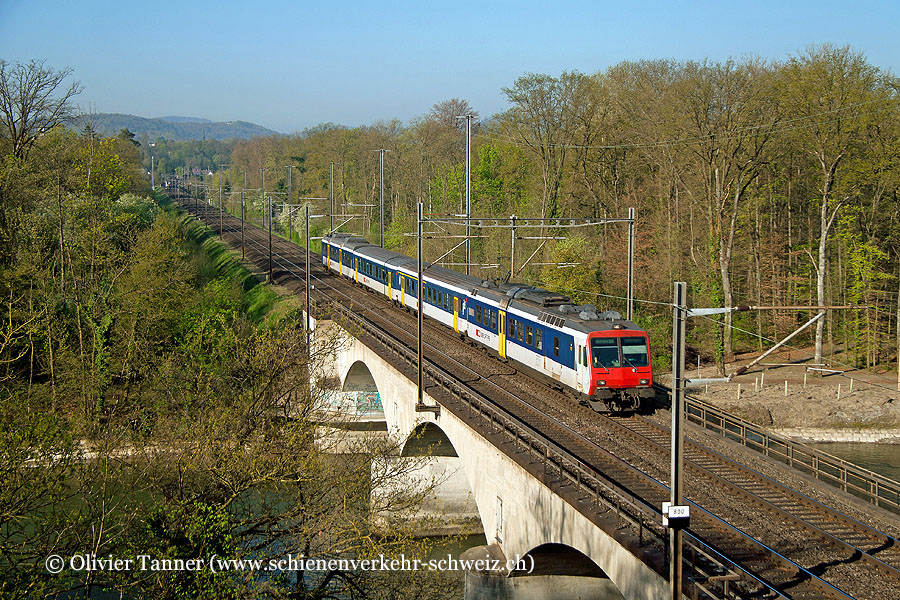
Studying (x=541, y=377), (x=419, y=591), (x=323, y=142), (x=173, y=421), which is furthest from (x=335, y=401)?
(x=323, y=142)

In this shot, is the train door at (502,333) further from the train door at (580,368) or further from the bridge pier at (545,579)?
the bridge pier at (545,579)

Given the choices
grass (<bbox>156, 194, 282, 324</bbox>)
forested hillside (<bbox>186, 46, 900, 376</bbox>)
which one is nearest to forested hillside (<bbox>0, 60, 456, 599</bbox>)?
grass (<bbox>156, 194, 282, 324</bbox>)

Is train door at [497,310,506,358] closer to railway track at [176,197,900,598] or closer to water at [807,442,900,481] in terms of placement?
railway track at [176,197,900,598]

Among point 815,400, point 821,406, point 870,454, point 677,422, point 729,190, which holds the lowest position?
point 870,454

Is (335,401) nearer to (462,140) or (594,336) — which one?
(594,336)

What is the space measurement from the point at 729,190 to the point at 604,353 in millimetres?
23833

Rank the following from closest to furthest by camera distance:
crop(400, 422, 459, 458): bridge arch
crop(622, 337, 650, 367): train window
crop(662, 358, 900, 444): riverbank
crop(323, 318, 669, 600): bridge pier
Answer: crop(323, 318, 669, 600): bridge pier, crop(622, 337, 650, 367): train window, crop(400, 422, 459, 458): bridge arch, crop(662, 358, 900, 444): riverbank

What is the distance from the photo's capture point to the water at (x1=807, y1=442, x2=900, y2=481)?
33875 mm

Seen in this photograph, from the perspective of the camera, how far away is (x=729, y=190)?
4316 centimetres

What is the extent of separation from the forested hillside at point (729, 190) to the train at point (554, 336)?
4.35 meters

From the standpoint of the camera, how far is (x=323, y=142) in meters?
105

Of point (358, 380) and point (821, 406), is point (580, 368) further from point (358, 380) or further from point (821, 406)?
point (358, 380)

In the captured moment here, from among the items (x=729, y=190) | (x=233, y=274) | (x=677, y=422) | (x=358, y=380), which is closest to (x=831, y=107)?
(x=729, y=190)

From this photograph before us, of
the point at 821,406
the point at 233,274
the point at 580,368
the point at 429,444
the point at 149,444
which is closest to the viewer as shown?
the point at 149,444
